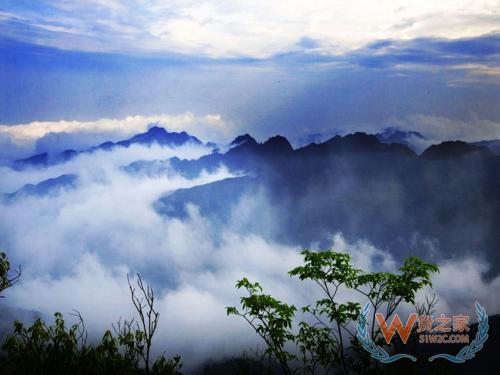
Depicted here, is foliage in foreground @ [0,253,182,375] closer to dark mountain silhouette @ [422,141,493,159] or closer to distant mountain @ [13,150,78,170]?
distant mountain @ [13,150,78,170]

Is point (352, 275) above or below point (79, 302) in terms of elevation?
above

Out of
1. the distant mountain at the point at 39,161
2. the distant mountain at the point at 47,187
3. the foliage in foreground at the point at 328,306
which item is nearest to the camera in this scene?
the foliage in foreground at the point at 328,306

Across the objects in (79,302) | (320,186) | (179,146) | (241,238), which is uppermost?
(179,146)

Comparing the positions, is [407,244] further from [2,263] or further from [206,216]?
[2,263]

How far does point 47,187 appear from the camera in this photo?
114250 mm

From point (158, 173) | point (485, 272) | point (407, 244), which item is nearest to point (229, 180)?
point (158, 173)

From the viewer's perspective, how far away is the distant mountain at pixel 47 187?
103 meters

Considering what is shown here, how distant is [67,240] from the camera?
14088 cm

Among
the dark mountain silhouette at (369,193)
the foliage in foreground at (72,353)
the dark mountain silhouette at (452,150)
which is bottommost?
the dark mountain silhouette at (369,193)

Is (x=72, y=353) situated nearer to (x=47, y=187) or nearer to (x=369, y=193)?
(x=369, y=193)

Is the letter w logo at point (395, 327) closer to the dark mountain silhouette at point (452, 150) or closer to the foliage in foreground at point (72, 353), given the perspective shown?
the foliage in foreground at point (72, 353)

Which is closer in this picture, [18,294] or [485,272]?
[485,272]

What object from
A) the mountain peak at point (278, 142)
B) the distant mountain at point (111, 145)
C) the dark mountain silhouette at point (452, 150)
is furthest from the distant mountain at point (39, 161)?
the dark mountain silhouette at point (452, 150)

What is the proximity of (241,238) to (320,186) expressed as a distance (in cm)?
3913
